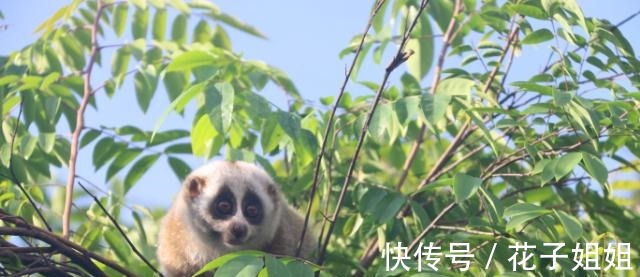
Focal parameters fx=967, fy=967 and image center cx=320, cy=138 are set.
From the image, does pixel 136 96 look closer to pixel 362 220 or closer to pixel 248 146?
pixel 248 146

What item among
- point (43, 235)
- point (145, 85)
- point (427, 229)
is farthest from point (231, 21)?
point (43, 235)

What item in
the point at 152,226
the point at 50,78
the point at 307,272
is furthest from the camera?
the point at 152,226

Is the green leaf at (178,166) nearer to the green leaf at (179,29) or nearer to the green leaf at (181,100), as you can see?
the green leaf at (179,29)

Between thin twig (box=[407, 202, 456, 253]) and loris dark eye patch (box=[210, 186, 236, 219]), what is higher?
thin twig (box=[407, 202, 456, 253])

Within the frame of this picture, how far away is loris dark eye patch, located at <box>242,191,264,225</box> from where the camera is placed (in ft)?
22.2

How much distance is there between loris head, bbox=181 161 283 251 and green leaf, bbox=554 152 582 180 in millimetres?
2480

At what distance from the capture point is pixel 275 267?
415 centimetres

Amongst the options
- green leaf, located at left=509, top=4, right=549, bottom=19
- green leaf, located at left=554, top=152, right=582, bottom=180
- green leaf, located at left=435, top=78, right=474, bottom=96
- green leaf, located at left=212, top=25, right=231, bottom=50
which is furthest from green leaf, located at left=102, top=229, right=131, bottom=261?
green leaf, located at left=509, top=4, right=549, bottom=19

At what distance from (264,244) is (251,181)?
0.45 m

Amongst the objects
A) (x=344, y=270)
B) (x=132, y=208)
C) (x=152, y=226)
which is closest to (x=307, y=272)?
(x=344, y=270)

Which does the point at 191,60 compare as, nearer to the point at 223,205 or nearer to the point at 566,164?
the point at 223,205

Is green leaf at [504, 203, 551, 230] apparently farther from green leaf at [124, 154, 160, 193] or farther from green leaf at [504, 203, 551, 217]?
green leaf at [124, 154, 160, 193]

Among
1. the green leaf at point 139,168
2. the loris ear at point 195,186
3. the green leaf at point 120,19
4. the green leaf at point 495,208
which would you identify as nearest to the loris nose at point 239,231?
the loris ear at point 195,186

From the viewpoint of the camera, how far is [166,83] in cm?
702
